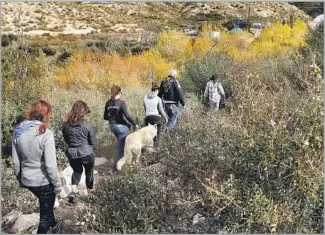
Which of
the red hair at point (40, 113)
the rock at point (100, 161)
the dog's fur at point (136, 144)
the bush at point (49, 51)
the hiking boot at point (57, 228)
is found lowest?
the bush at point (49, 51)

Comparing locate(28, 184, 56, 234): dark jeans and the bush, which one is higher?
locate(28, 184, 56, 234): dark jeans

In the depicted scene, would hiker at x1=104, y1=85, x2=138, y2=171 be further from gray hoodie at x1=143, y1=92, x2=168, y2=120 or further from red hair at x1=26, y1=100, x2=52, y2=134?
red hair at x1=26, y1=100, x2=52, y2=134

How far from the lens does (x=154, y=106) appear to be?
28.5 ft

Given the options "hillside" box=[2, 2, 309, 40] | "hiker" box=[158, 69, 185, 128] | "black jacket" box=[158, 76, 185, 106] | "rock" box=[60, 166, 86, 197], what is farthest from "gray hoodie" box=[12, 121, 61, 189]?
"hillside" box=[2, 2, 309, 40]

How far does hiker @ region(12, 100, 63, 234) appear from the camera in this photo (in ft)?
16.7

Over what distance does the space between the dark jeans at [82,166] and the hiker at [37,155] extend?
117 cm

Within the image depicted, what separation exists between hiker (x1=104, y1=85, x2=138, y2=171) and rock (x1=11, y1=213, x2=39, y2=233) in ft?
6.36

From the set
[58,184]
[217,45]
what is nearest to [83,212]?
[58,184]

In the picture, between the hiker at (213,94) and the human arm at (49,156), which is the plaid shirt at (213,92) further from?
the human arm at (49,156)

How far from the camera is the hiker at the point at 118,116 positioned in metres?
7.70

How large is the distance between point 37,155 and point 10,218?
1.61 meters

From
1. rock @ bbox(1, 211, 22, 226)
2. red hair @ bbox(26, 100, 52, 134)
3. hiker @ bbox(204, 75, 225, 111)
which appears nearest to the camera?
red hair @ bbox(26, 100, 52, 134)

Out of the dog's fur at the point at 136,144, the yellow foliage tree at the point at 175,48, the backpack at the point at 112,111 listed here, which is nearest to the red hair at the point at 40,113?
the backpack at the point at 112,111

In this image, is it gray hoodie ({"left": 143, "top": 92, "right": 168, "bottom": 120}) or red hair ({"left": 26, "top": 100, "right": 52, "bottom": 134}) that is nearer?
red hair ({"left": 26, "top": 100, "right": 52, "bottom": 134})
